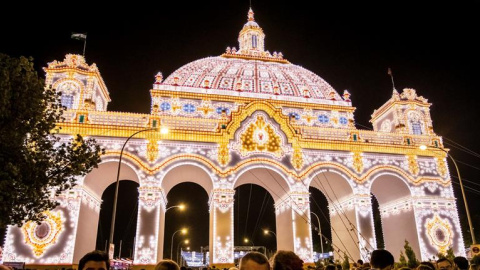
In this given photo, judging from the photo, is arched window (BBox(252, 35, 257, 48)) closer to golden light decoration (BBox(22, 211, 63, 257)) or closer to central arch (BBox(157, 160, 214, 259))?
central arch (BBox(157, 160, 214, 259))

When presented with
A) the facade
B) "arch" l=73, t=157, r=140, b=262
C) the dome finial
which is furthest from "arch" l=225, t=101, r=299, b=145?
the dome finial

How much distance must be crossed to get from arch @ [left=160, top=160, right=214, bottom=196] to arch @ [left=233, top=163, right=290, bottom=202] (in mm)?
2329

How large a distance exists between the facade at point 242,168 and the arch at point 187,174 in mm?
179

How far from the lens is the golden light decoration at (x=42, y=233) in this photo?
25812 mm

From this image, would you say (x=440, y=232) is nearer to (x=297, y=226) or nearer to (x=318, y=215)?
(x=297, y=226)

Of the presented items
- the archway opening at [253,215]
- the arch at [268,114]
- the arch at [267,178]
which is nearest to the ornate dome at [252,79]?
the arch at [268,114]

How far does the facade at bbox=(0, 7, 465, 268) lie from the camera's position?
28062mm

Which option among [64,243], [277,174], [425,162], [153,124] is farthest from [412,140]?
[64,243]

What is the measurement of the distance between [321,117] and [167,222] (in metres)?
28.6

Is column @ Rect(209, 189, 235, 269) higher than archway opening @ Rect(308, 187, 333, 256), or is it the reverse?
archway opening @ Rect(308, 187, 333, 256)

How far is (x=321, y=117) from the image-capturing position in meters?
38.0

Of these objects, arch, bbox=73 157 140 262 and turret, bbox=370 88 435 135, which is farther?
turret, bbox=370 88 435 135

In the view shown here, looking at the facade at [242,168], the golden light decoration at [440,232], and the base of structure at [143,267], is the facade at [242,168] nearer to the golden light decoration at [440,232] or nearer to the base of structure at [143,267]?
the golden light decoration at [440,232]

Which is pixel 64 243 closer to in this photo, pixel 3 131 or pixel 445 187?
pixel 3 131
